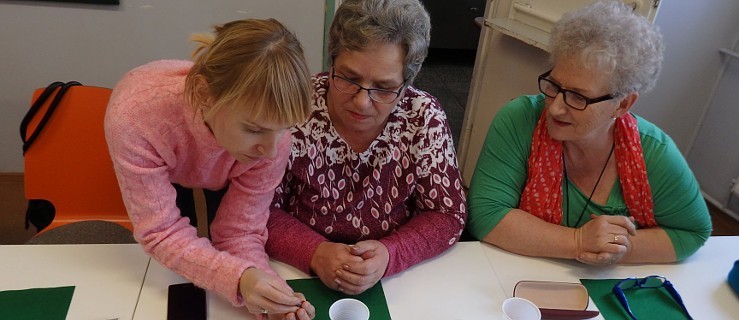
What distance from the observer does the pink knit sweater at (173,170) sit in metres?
1.00

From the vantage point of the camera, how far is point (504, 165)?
144cm

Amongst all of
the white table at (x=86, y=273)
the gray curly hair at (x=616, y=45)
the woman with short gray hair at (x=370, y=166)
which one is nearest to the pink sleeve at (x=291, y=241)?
the woman with short gray hair at (x=370, y=166)

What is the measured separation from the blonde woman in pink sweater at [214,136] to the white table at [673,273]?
1.73 ft

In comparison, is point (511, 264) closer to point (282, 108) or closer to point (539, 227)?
point (539, 227)

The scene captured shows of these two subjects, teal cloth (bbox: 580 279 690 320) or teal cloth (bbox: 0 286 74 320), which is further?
teal cloth (bbox: 580 279 690 320)

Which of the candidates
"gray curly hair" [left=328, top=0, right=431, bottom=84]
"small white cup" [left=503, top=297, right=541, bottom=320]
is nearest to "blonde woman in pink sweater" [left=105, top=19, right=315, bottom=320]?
"gray curly hair" [left=328, top=0, right=431, bottom=84]

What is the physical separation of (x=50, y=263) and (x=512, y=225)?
3.46 feet

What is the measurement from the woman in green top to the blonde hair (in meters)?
0.66

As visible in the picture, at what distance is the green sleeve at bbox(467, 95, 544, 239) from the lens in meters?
1.41

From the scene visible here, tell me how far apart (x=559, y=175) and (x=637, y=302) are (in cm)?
36

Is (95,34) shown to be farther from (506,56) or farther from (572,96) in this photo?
(572,96)

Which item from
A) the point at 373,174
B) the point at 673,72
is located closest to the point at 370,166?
the point at 373,174

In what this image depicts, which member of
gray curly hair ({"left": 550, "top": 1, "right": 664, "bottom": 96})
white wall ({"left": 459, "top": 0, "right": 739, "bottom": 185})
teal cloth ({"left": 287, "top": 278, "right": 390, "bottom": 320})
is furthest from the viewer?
white wall ({"left": 459, "top": 0, "right": 739, "bottom": 185})

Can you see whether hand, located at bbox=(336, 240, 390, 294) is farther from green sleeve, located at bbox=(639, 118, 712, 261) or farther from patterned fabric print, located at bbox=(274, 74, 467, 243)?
green sleeve, located at bbox=(639, 118, 712, 261)
